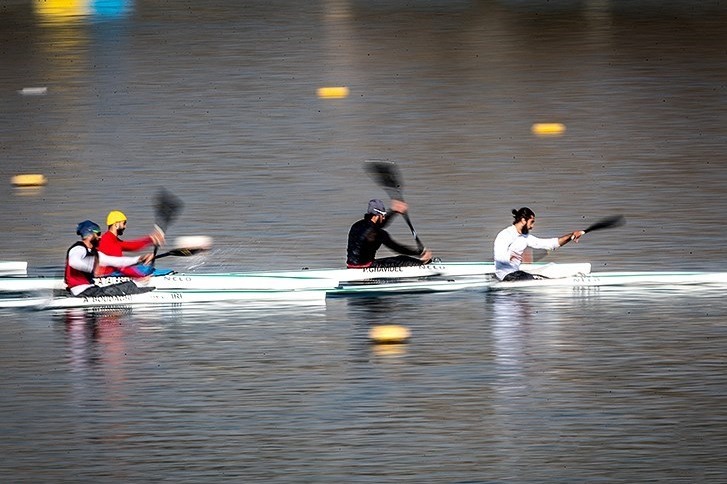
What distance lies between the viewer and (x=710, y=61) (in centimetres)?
2973

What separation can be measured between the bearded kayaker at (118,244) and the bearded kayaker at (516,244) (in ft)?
11.0

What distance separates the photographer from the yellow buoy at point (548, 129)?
26.1 metres

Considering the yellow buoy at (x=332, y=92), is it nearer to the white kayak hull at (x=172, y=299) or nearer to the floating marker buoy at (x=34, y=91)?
the floating marker buoy at (x=34, y=91)

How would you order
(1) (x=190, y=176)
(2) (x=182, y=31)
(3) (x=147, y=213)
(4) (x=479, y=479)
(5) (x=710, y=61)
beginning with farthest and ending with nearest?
1. (2) (x=182, y=31)
2. (5) (x=710, y=61)
3. (1) (x=190, y=176)
4. (3) (x=147, y=213)
5. (4) (x=479, y=479)

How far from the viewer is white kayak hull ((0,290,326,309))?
1762 centimetres

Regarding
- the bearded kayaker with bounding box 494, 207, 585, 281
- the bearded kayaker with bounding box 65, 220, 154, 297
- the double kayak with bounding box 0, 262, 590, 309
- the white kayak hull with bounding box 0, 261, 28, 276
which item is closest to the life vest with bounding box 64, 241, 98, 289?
the bearded kayaker with bounding box 65, 220, 154, 297

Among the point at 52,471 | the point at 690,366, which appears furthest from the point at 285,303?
the point at 52,471

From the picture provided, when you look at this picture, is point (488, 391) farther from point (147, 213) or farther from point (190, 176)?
point (190, 176)

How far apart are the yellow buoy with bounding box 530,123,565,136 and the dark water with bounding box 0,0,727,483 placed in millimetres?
213

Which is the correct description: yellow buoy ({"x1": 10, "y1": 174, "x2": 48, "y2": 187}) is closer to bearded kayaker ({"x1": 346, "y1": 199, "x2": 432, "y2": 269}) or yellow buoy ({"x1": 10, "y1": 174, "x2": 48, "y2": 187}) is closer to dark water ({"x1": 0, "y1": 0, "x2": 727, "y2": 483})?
dark water ({"x1": 0, "y1": 0, "x2": 727, "y2": 483})

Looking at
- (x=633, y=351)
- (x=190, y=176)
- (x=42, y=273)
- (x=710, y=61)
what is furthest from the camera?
(x=710, y=61)

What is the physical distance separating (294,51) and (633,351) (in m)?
16.8

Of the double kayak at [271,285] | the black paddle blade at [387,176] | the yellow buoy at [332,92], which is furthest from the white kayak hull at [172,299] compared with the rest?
the yellow buoy at [332,92]

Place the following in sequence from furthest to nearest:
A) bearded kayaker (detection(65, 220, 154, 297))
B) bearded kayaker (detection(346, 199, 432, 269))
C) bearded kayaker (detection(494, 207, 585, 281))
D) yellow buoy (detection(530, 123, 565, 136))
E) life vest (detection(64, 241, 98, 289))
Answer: yellow buoy (detection(530, 123, 565, 136)), bearded kayaker (detection(346, 199, 432, 269)), bearded kayaker (detection(494, 207, 585, 281)), life vest (detection(64, 241, 98, 289)), bearded kayaker (detection(65, 220, 154, 297))
